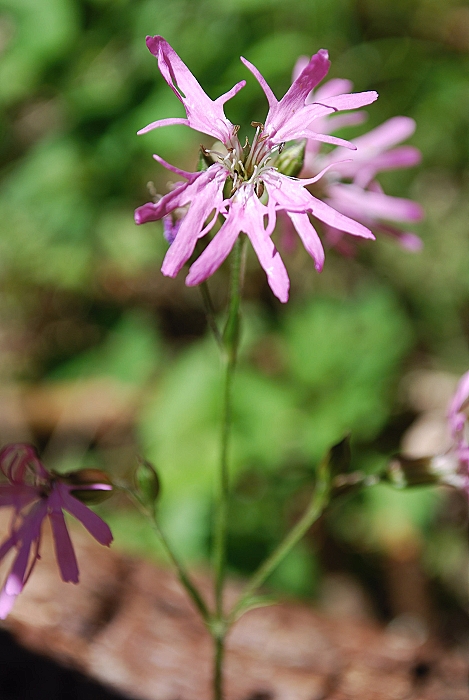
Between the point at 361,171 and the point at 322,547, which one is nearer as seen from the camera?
the point at 361,171

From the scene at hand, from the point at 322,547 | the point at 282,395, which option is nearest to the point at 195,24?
the point at 282,395

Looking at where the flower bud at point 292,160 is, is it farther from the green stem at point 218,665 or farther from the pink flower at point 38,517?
the green stem at point 218,665

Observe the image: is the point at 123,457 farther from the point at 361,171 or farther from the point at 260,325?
the point at 361,171

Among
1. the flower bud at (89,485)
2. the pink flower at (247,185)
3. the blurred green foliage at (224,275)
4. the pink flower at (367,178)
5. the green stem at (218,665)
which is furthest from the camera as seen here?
the blurred green foliage at (224,275)

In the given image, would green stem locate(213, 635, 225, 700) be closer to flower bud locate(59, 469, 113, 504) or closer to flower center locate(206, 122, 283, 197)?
flower bud locate(59, 469, 113, 504)

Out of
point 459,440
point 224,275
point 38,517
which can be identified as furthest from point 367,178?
point 224,275

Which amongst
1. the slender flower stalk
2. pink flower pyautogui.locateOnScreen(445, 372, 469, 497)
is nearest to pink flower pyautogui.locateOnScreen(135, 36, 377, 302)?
the slender flower stalk

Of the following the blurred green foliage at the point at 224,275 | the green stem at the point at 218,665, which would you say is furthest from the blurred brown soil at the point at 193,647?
the blurred green foliage at the point at 224,275
